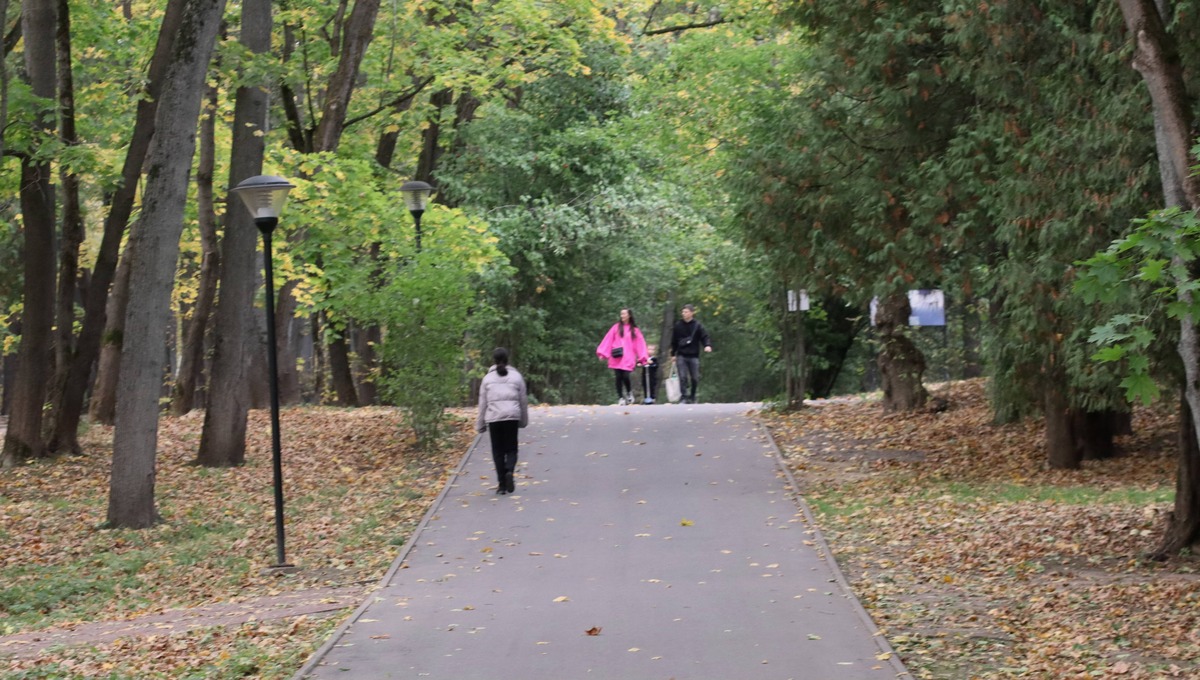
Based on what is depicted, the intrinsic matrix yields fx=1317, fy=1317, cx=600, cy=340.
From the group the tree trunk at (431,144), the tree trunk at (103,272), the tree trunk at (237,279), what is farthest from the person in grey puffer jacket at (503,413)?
the tree trunk at (431,144)

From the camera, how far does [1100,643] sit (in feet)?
28.5

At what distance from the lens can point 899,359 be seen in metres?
21.5

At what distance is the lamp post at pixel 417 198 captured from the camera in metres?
20.9

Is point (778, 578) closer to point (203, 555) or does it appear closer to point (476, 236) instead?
point (203, 555)

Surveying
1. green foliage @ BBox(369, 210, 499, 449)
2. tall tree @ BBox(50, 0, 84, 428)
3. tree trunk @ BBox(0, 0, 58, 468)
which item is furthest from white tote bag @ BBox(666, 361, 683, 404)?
tree trunk @ BBox(0, 0, 58, 468)

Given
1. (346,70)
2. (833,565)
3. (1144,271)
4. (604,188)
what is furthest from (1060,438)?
(604,188)

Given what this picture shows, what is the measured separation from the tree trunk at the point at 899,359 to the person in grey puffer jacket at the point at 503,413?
25.9 ft

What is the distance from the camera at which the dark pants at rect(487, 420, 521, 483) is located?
15801 millimetres

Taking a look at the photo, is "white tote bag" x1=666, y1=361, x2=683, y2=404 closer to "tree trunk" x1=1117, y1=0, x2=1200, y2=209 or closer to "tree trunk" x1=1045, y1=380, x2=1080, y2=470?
"tree trunk" x1=1045, y1=380, x2=1080, y2=470

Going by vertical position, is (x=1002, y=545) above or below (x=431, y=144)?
below

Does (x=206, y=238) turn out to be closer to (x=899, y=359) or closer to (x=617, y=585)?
(x=899, y=359)

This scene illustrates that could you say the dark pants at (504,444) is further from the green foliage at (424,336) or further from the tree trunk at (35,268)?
the tree trunk at (35,268)

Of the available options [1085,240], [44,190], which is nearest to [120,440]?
[44,190]

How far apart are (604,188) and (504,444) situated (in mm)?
14945
